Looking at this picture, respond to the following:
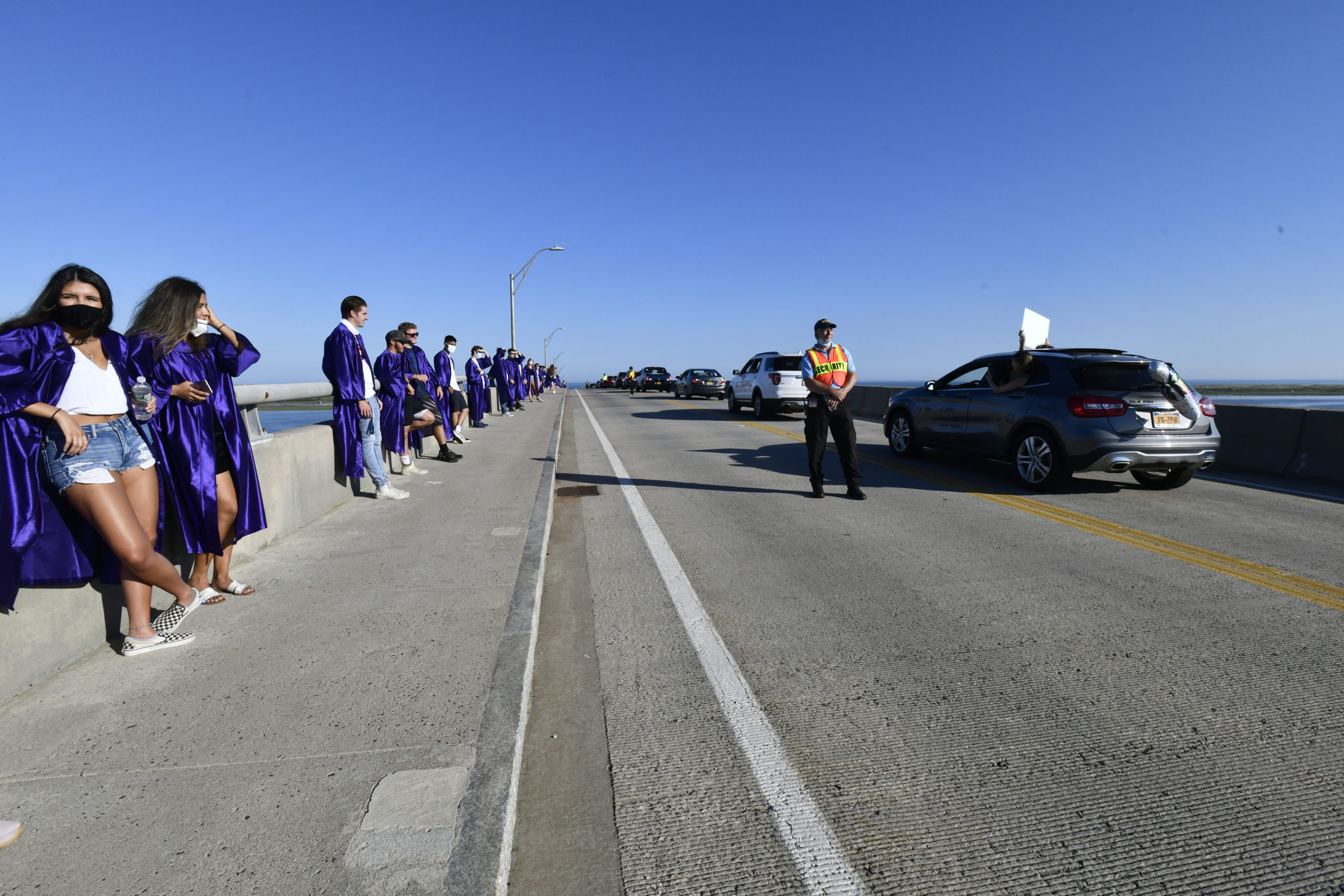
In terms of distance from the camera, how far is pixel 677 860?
7.64 ft

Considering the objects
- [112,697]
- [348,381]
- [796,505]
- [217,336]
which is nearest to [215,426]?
[217,336]

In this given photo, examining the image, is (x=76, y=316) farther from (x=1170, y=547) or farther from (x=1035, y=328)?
(x=1035, y=328)

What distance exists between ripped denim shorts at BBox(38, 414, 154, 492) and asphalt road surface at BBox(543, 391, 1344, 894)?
2295mm

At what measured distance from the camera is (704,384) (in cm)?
3719

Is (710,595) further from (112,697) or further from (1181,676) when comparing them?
(112,697)

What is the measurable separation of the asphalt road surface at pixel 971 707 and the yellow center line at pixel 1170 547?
35 millimetres

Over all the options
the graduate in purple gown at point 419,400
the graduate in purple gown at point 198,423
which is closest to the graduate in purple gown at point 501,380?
the graduate in purple gown at point 419,400

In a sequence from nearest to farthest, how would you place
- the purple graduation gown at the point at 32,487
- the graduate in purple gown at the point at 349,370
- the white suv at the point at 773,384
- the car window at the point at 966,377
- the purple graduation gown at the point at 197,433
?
1. the purple graduation gown at the point at 32,487
2. the purple graduation gown at the point at 197,433
3. the graduate in purple gown at the point at 349,370
4. the car window at the point at 966,377
5. the white suv at the point at 773,384

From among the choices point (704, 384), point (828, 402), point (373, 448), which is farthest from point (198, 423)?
point (704, 384)

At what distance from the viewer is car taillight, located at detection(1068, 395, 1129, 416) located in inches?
310

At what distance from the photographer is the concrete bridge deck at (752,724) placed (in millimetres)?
2289

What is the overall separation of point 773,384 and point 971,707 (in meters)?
17.4

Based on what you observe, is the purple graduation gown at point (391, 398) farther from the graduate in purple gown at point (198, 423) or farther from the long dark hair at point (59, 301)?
the long dark hair at point (59, 301)

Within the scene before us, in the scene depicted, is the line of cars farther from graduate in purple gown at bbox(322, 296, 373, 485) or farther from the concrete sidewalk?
graduate in purple gown at bbox(322, 296, 373, 485)
